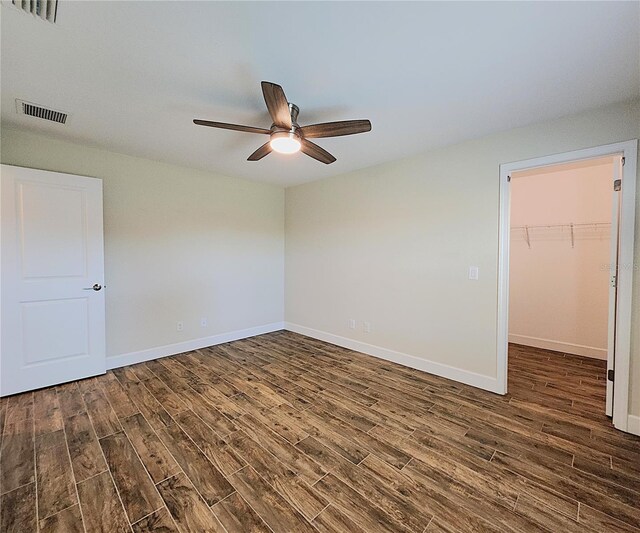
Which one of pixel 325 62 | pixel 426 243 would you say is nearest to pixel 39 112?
pixel 325 62

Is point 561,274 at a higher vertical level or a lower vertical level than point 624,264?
lower

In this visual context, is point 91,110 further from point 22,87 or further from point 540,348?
point 540,348

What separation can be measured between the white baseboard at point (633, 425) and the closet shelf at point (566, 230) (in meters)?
2.49

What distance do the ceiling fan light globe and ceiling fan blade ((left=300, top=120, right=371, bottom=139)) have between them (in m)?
0.09

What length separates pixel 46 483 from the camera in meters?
1.67

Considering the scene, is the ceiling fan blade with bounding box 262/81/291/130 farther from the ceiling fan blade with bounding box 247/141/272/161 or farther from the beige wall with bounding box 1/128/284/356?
the beige wall with bounding box 1/128/284/356

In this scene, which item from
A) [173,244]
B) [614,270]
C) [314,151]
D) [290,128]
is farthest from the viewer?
[173,244]

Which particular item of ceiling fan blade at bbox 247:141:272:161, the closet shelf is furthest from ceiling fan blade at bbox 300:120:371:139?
the closet shelf

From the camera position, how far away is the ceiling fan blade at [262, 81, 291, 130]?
5.33ft

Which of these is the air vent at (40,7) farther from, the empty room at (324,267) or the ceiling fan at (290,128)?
the ceiling fan at (290,128)

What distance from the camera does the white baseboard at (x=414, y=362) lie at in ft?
9.46

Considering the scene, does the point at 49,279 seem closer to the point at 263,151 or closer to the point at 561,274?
the point at 263,151

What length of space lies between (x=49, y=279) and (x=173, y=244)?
129 cm

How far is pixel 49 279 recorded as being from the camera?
2.83m
